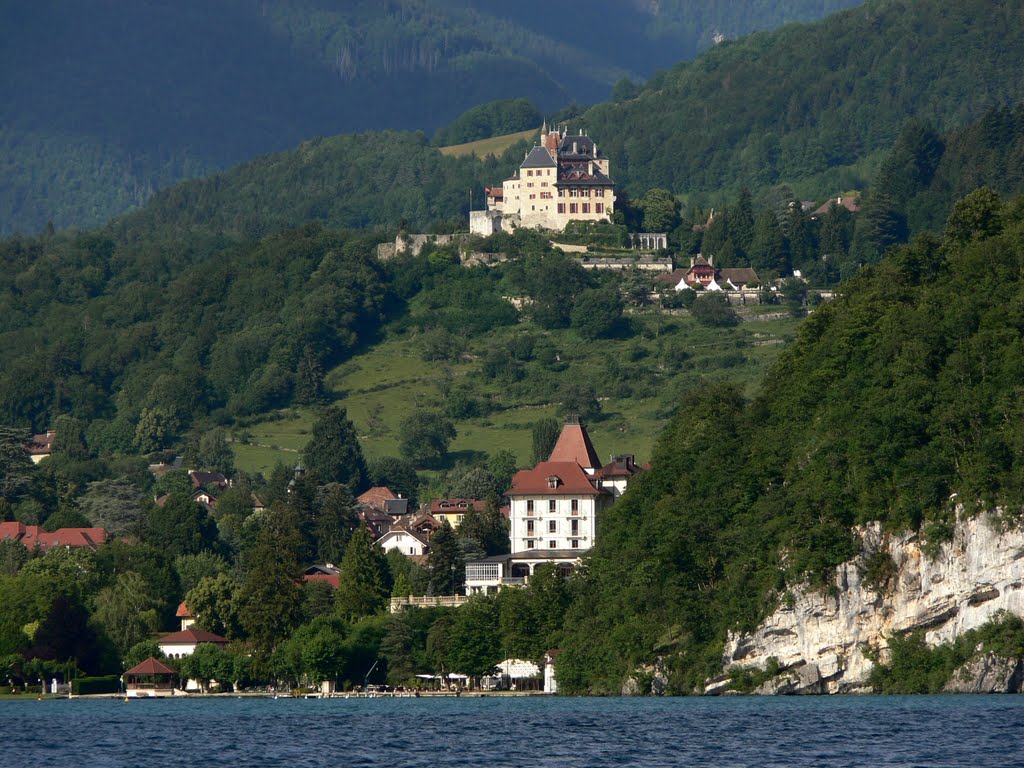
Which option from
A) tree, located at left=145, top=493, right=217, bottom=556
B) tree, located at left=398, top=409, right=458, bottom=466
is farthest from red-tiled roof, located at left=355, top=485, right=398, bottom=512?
tree, located at left=145, top=493, right=217, bottom=556

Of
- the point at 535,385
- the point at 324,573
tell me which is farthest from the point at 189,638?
the point at 535,385

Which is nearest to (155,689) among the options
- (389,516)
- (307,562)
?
(307,562)

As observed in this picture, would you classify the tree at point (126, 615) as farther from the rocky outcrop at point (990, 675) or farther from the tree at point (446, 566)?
the rocky outcrop at point (990, 675)

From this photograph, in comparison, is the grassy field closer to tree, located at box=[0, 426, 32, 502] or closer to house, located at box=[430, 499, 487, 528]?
house, located at box=[430, 499, 487, 528]

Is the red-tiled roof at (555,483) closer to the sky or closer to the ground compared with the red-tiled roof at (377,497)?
closer to the ground

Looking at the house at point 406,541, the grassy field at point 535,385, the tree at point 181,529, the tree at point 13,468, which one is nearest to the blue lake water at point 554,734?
the tree at point 181,529

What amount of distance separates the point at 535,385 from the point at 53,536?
5919 cm

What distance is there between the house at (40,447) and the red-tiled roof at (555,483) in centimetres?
7385

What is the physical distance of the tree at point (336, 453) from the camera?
167m

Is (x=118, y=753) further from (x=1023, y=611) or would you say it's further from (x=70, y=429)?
(x=70, y=429)

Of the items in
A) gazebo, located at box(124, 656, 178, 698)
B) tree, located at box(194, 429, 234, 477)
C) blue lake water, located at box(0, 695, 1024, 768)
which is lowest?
blue lake water, located at box(0, 695, 1024, 768)

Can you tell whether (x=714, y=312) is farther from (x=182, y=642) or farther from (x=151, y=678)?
(x=151, y=678)

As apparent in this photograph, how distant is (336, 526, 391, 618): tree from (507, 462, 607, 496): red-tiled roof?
33.0ft

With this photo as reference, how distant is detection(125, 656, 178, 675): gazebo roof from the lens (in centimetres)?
10475
